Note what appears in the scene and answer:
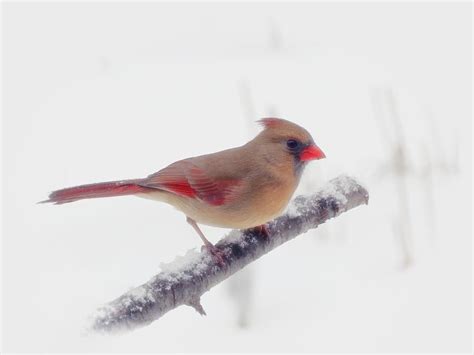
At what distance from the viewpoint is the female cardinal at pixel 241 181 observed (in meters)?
2.28

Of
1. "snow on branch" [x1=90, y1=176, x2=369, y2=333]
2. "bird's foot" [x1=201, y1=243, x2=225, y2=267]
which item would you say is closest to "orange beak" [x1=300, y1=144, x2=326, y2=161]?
"snow on branch" [x1=90, y1=176, x2=369, y2=333]

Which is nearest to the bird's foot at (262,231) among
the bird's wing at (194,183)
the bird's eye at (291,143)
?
the bird's wing at (194,183)

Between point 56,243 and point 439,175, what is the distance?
2.07 m

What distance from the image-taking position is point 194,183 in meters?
2.33

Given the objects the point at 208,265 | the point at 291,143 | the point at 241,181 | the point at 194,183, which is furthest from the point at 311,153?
the point at 208,265

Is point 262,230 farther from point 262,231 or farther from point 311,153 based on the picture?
point 311,153

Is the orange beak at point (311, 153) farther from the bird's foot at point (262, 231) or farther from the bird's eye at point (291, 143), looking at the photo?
the bird's foot at point (262, 231)

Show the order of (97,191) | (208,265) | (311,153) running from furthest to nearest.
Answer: (311,153)
(97,191)
(208,265)

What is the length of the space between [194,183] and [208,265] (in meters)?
0.34

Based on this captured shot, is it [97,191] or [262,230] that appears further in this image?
[262,230]

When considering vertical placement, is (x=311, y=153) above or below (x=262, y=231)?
above

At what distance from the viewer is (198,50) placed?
5.88 metres

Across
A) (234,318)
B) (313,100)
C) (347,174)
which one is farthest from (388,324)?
(313,100)

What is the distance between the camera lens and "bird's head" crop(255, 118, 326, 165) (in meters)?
2.31
